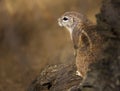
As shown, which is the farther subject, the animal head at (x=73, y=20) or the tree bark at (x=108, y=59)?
the animal head at (x=73, y=20)

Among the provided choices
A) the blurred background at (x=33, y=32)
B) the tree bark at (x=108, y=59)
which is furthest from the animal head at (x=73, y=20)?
the blurred background at (x=33, y=32)

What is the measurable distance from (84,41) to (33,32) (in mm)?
9797

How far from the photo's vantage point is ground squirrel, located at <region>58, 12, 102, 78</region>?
614cm

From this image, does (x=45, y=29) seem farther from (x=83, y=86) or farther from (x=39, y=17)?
(x=83, y=86)

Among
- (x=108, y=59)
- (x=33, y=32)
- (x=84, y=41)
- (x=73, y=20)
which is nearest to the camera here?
(x=108, y=59)

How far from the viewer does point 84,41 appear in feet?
21.5

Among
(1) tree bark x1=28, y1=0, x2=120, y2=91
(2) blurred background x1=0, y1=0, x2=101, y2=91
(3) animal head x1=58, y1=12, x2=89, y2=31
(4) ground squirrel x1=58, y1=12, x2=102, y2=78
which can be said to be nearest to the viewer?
(1) tree bark x1=28, y1=0, x2=120, y2=91

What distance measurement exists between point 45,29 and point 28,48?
779 millimetres

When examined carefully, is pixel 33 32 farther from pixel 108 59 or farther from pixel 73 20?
pixel 108 59

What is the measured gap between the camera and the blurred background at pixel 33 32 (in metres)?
15.0

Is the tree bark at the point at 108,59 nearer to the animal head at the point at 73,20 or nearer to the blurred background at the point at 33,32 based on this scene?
the animal head at the point at 73,20

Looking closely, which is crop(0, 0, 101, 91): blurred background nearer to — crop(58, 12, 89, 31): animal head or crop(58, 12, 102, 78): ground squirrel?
crop(58, 12, 89, 31): animal head

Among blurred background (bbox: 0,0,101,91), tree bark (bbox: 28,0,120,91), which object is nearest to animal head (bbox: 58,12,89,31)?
tree bark (bbox: 28,0,120,91)

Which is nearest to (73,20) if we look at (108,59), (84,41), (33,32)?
(84,41)
